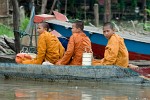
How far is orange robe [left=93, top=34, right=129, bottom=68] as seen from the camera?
11.4 m

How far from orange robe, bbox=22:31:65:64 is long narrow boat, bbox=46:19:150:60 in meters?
2.87

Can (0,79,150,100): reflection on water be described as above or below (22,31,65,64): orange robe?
below

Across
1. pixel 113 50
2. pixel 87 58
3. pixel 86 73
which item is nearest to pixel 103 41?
pixel 87 58

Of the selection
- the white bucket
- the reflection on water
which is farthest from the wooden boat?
the white bucket

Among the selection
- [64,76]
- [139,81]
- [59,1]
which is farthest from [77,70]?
[59,1]

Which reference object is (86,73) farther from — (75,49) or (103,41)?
(103,41)

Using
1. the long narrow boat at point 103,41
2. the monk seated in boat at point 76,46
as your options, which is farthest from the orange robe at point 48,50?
the long narrow boat at point 103,41

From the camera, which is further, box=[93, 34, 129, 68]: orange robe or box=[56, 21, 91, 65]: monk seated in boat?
box=[56, 21, 91, 65]: monk seated in boat

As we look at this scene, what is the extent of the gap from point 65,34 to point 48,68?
4033 mm

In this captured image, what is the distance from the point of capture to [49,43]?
12266 millimetres

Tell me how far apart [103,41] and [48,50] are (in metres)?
→ 3.36

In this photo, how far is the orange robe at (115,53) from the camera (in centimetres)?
1141

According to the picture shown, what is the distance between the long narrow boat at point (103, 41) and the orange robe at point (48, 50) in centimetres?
287

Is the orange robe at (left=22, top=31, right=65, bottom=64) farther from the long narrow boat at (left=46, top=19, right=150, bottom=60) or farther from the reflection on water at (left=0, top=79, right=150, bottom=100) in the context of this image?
the long narrow boat at (left=46, top=19, right=150, bottom=60)
